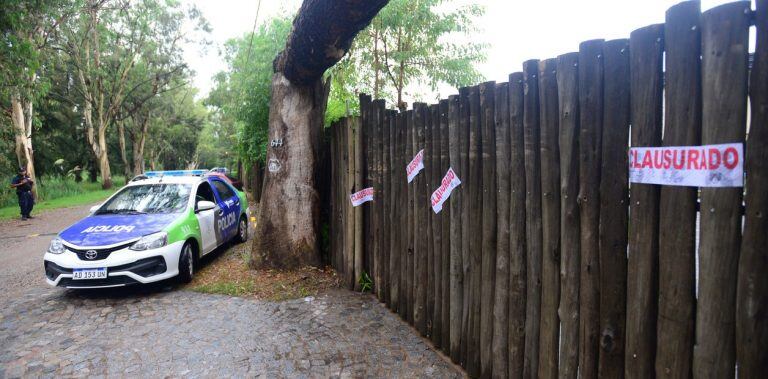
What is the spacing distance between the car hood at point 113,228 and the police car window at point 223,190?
2090 mm

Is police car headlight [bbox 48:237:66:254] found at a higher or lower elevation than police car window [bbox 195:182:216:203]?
lower

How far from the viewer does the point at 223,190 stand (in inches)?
349

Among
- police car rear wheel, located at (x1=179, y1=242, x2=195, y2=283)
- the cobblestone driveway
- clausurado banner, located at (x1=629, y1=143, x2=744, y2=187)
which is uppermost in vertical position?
clausurado banner, located at (x1=629, y1=143, x2=744, y2=187)

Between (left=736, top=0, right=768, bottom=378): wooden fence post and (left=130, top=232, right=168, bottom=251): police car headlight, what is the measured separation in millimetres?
6035

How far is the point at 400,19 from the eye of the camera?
1099 cm

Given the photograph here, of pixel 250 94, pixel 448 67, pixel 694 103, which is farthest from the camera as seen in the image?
pixel 448 67

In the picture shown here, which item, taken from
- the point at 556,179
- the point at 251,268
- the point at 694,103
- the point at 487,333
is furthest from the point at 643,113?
the point at 251,268

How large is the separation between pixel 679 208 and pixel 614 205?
0.33 meters

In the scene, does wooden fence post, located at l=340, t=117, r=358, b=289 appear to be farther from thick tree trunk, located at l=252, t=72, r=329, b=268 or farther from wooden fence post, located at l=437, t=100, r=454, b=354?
A: wooden fence post, located at l=437, t=100, r=454, b=354

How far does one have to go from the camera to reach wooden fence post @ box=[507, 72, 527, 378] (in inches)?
114

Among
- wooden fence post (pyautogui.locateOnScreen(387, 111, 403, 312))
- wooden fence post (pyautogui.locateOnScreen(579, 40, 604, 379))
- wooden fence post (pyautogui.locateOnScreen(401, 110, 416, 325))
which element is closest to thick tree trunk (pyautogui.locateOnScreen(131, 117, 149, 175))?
wooden fence post (pyautogui.locateOnScreen(387, 111, 403, 312))

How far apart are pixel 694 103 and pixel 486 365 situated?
7.79 ft

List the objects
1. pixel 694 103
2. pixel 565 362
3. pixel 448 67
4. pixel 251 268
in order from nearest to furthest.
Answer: pixel 694 103 < pixel 565 362 < pixel 251 268 < pixel 448 67

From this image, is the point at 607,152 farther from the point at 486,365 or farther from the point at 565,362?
the point at 486,365
